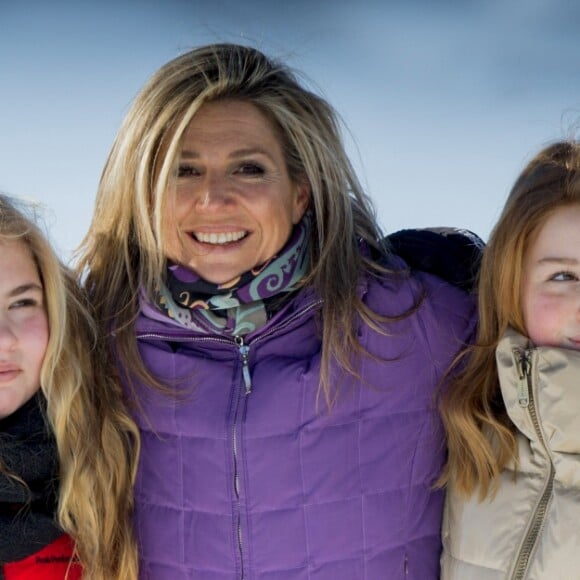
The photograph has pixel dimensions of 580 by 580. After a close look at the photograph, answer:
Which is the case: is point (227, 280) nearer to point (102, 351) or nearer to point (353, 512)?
point (102, 351)

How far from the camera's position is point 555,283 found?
2648 mm

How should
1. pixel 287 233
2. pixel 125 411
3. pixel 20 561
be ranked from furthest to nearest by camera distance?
pixel 287 233
pixel 125 411
pixel 20 561

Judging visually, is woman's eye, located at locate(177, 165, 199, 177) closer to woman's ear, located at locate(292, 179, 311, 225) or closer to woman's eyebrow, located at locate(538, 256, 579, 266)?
woman's ear, located at locate(292, 179, 311, 225)

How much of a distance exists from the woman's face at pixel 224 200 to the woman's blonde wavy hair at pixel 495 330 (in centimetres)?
65

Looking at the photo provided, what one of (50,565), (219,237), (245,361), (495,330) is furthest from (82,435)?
(495,330)

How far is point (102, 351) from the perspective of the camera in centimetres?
292

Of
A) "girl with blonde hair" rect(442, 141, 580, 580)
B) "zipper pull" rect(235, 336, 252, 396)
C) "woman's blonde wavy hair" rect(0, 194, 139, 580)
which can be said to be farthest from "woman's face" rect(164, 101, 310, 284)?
"girl with blonde hair" rect(442, 141, 580, 580)

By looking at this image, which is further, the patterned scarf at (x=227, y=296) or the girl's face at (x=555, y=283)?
the patterned scarf at (x=227, y=296)

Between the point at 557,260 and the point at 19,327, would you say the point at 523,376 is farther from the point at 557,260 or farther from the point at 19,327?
the point at 19,327

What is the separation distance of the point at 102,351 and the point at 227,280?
411 mm

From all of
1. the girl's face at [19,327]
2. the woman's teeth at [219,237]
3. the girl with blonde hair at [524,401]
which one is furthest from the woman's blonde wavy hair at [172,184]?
the girl with blonde hair at [524,401]

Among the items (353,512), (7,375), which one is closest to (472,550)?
(353,512)

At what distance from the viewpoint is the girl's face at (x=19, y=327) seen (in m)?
2.65

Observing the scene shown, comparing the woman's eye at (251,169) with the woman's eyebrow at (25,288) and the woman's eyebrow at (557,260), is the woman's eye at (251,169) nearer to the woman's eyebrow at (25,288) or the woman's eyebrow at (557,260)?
the woman's eyebrow at (25,288)
